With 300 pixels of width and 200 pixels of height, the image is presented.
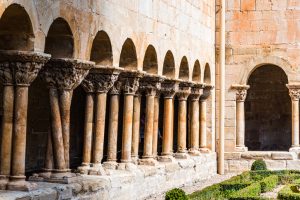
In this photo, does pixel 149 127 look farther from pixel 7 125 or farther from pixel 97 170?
pixel 7 125

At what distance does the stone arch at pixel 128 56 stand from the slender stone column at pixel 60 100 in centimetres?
358

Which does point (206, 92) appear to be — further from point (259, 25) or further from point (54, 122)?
Result: point (54, 122)

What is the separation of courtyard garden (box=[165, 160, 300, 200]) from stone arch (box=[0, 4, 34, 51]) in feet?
12.6

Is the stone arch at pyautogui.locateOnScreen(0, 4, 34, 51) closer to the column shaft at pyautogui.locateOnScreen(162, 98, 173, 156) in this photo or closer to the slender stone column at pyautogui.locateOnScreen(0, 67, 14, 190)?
the slender stone column at pyautogui.locateOnScreen(0, 67, 14, 190)

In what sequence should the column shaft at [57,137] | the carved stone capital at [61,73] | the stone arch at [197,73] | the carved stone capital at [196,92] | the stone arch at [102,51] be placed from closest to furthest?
the column shaft at [57,137] < the carved stone capital at [61,73] < the stone arch at [102,51] < the carved stone capital at [196,92] < the stone arch at [197,73]

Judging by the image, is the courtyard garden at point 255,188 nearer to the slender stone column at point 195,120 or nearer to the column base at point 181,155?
the column base at point 181,155

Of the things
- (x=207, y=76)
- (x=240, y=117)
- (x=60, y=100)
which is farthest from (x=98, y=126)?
(x=240, y=117)

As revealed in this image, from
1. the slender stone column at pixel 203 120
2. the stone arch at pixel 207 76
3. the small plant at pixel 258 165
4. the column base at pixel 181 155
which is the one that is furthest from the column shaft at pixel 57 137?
the stone arch at pixel 207 76

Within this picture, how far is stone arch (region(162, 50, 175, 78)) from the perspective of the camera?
59.5ft

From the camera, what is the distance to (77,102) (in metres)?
19.1

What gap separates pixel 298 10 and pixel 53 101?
518 inches

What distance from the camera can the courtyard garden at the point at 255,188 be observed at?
544 inches

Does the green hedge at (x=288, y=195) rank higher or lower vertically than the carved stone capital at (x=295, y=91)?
lower

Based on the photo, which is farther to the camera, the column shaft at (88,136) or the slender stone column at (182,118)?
the slender stone column at (182,118)
